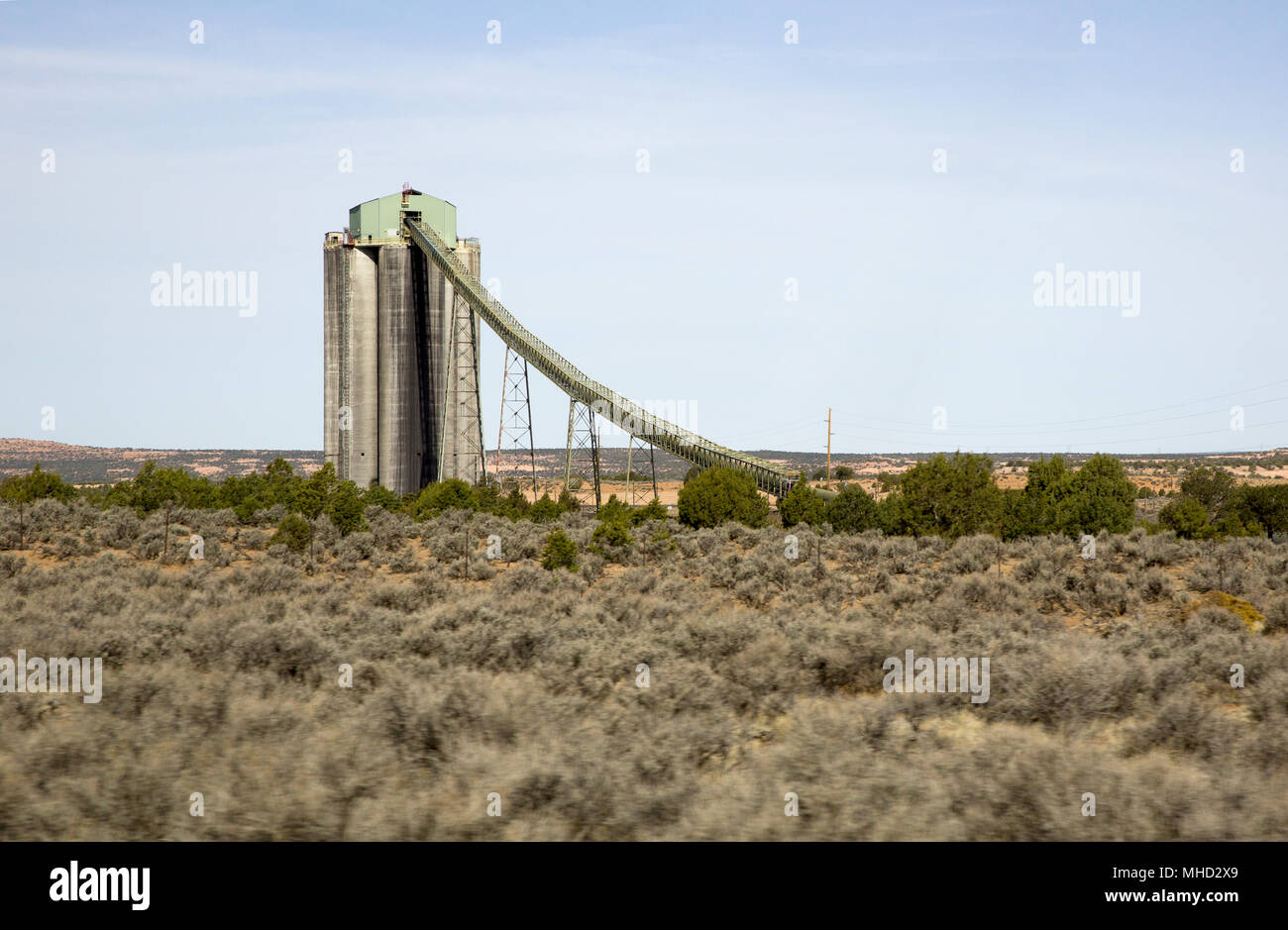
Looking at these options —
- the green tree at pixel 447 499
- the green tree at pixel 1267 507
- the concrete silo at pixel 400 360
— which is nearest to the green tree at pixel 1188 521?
the green tree at pixel 1267 507

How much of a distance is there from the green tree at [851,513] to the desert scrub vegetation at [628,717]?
23.7 metres

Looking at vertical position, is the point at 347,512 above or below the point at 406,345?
below

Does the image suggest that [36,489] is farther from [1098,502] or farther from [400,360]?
[1098,502]

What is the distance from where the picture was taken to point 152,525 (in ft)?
131

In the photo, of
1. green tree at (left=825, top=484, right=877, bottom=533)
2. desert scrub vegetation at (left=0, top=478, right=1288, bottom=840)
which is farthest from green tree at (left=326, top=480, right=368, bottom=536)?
green tree at (left=825, top=484, right=877, bottom=533)

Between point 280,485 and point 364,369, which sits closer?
point 280,485

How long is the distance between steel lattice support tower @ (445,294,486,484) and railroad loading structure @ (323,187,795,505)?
67 mm

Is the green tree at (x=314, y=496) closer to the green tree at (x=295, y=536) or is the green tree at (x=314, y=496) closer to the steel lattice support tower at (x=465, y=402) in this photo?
the green tree at (x=295, y=536)

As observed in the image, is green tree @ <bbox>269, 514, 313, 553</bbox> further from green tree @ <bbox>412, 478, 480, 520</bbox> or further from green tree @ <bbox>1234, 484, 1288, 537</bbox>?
green tree @ <bbox>1234, 484, 1288, 537</bbox>

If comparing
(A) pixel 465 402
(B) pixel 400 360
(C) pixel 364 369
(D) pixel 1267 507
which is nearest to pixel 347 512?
(A) pixel 465 402

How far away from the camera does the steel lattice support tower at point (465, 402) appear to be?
66188mm

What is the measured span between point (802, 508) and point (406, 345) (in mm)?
32207

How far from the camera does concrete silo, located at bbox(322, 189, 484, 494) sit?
67.1 meters

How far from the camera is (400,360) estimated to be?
68875mm
